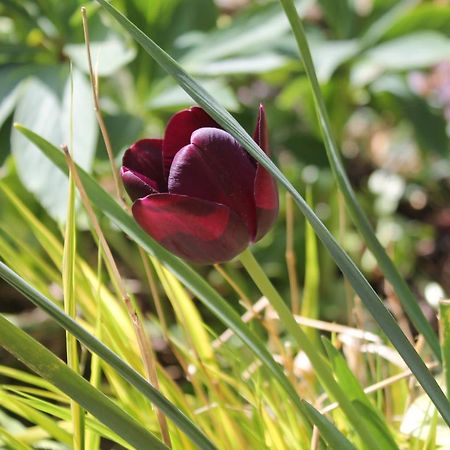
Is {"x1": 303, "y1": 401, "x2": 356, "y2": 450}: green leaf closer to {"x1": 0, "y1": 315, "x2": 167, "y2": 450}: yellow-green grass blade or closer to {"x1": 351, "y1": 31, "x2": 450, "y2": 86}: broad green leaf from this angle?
{"x1": 0, "y1": 315, "x2": 167, "y2": 450}: yellow-green grass blade

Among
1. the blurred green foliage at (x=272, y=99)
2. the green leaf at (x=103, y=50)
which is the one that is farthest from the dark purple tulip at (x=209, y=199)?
the green leaf at (x=103, y=50)

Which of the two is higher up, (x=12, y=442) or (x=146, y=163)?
(x=146, y=163)

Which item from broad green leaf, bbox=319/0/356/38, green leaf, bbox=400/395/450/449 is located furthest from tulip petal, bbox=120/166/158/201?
broad green leaf, bbox=319/0/356/38

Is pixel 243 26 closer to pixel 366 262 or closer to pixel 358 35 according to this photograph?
pixel 358 35

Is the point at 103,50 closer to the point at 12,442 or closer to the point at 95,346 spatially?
the point at 12,442

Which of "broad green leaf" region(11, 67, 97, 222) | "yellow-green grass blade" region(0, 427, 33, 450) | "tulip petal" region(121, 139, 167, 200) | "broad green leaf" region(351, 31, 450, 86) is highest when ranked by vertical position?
"broad green leaf" region(351, 31, 450, 86)

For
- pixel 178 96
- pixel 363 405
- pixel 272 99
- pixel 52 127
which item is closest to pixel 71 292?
pixel 363 405
